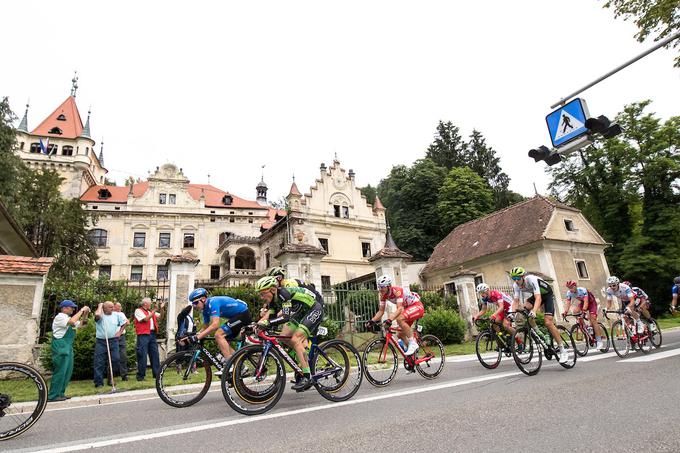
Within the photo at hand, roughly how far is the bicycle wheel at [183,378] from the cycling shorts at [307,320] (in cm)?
148

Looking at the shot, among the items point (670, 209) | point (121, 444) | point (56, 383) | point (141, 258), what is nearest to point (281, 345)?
point (121, 444)

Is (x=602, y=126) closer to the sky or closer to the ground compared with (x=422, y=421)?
closer to the sky

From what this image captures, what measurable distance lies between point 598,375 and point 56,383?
9.00 meters

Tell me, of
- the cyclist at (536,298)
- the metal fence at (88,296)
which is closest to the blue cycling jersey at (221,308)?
the cyclist at (536,298)

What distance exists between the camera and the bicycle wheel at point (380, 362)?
6.47 m

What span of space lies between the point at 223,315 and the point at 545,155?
7.12 metres

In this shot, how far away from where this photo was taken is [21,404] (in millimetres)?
4281

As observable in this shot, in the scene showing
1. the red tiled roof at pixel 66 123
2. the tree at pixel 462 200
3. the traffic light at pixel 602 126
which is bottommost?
the traffic light at pixel 602 126

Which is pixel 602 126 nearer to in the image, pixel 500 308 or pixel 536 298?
pixel 536 298

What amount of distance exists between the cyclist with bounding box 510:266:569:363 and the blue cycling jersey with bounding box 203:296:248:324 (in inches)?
197

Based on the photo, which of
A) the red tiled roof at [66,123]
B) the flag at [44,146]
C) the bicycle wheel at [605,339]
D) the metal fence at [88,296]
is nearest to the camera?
the bicycle wheel at [605,339]

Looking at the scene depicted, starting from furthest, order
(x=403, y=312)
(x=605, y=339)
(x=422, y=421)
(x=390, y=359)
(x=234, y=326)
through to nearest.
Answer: (x=605, y=339) → (x=390, y=359) → (x=403, y=312) → (x=234, y=326) → (x=422, y=421)

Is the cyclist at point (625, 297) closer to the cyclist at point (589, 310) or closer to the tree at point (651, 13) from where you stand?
the cyclist at point (589, 310)

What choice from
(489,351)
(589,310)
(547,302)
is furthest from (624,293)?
(489,351)
